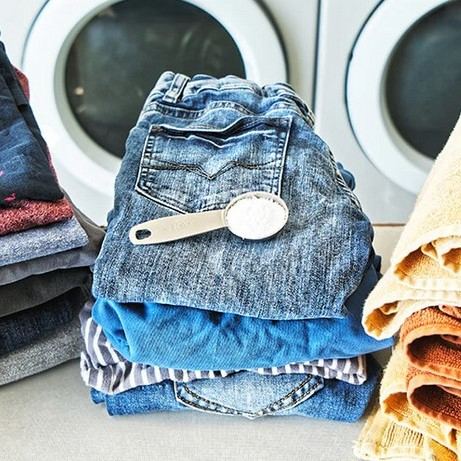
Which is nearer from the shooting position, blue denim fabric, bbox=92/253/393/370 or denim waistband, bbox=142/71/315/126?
blue denim fabric, bbox=92/253/393/370

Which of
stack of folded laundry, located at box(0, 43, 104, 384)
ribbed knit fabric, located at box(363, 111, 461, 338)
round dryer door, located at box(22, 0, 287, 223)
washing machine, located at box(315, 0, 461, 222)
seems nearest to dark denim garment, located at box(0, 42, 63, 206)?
stack of folded laundry, located at box(0, 43, 104, 384)

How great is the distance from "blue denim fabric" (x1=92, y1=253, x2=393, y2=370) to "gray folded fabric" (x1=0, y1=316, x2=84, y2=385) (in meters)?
0.12

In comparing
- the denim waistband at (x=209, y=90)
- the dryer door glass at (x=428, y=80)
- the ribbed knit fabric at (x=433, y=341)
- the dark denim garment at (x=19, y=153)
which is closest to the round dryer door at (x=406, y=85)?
the dryer door glass at (x=428, y=80)

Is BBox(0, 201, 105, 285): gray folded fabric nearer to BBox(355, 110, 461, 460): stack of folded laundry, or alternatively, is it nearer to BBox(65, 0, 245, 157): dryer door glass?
BBox(355, 110, 461, 460): stack of folded laundry

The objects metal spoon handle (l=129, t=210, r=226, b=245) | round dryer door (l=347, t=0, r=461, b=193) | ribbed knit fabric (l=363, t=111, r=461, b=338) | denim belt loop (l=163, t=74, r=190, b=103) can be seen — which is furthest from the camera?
round dryer door (l=347, t=0, r=461, b=193)

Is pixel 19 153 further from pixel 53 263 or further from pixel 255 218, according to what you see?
pixel 255 218

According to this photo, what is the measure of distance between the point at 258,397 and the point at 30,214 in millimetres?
216

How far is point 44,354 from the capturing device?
596 mm

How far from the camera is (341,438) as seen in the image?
1.77ft

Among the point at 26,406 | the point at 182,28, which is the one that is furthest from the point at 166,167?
the point at 182,28

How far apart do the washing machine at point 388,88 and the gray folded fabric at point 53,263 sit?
1.89ft

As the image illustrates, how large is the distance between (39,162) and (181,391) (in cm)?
21

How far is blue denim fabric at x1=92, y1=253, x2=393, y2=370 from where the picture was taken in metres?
0.50

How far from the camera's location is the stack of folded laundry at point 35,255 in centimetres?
53
